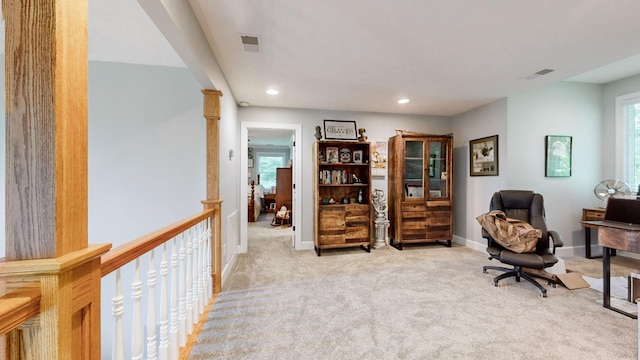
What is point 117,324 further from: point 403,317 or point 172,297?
point 403,317

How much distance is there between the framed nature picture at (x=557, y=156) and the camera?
3.59 meters

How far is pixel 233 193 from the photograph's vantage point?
346cm

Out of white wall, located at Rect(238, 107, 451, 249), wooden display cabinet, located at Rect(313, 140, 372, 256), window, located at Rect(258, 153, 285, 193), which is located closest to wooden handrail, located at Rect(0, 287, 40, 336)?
wooden display cabinet, located at Rect(313, 140, 372, 256)

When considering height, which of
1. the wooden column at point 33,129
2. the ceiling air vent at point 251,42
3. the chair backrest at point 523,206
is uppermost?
the ceiling air vent at point 251,42

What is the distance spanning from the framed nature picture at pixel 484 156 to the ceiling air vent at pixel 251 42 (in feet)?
11.4

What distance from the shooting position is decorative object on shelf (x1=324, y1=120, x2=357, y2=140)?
409 centimetres

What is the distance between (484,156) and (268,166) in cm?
673

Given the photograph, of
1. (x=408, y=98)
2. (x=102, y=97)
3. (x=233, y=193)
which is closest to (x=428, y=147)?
(x=408, y=98)

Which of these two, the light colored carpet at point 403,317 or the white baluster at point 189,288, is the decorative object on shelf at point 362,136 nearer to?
the light colored carpet at point 403,317

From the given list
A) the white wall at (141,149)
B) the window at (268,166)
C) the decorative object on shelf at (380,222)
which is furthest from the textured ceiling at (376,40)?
the window at (268,166)

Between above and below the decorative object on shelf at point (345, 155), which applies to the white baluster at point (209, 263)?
below

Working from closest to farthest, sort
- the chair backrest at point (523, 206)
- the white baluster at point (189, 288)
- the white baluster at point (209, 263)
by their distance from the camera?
the white baluster at point (189, 288) < the white baluster at point (209, 263) < the chair backrest at point (523, 206)

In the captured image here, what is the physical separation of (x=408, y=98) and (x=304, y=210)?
2315mm

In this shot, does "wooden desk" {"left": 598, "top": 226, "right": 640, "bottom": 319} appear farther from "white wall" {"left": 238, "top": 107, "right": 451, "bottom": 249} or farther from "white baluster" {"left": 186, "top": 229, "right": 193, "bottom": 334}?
"white baluster" {"left": 186, "top": 229, "right": 193, "bottom": 334}
